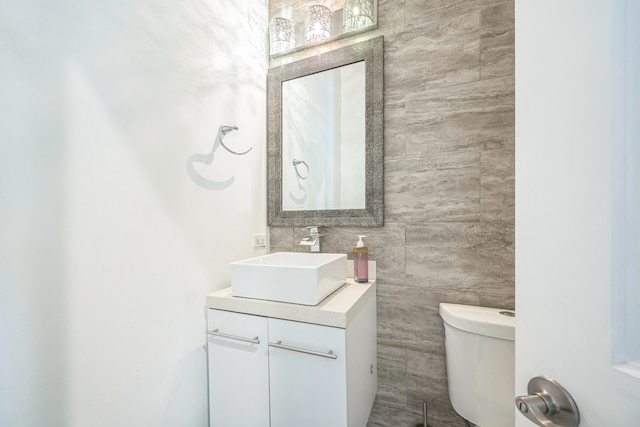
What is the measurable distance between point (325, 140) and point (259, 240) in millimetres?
684

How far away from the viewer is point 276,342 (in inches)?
39.2

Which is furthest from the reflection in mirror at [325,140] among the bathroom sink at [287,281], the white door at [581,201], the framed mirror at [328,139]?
the white door at [581,201]

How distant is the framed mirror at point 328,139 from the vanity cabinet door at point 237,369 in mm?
641

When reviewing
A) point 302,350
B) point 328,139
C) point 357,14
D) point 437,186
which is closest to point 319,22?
point 357,14

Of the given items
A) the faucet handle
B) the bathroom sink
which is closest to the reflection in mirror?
the faucet handle

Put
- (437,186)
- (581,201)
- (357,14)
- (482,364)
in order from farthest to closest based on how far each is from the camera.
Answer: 1. (357,14)
2. (437,186)
3. (482,364)
4. (581,201)

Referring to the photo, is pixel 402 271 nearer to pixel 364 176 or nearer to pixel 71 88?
pixel 364 176

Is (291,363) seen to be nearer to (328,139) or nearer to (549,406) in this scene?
(549,406)

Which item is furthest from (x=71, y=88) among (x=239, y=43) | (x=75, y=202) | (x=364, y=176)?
(x=364, y=176)

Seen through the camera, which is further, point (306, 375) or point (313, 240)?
point (313, 240)

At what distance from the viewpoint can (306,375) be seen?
37.3 inches

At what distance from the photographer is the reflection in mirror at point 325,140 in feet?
4.61

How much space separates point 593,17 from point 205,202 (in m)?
1.25

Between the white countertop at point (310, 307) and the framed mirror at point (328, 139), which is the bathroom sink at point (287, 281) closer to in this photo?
the white countertop at point (310, 307)
